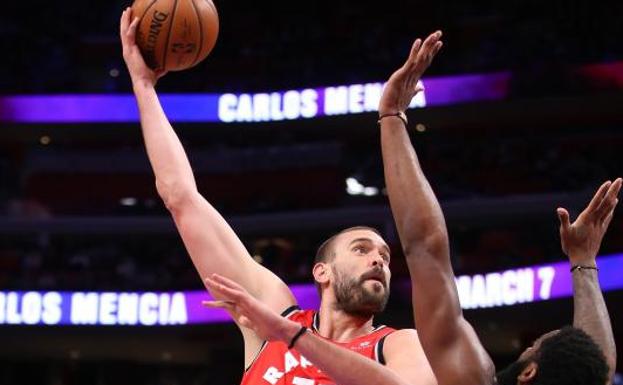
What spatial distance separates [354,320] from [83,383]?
13099mm

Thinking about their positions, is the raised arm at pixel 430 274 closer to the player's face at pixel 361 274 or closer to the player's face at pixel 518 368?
the player's face at pixel 518 368

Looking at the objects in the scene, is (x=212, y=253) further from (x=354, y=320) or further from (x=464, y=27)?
(x=464, y=27)

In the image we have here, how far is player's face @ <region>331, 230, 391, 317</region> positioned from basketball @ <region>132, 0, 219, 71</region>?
0.91 metres

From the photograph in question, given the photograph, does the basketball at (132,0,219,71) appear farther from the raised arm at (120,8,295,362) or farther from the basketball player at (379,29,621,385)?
the basketball player at (379,29,621,385)

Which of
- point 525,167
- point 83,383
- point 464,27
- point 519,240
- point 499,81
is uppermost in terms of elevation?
point 464,27

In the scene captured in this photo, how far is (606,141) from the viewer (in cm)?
1606

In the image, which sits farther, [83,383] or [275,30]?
[275,30]

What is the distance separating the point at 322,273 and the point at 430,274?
4.77ft

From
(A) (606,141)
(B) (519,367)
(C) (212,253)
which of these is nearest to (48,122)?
(A) (606,141)

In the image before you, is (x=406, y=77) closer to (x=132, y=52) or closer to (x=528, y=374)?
(x=528, y=374)

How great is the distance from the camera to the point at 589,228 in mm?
3270

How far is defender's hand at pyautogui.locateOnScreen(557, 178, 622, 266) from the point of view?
3.20 metres

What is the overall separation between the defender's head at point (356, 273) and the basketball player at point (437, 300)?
39.3 inches

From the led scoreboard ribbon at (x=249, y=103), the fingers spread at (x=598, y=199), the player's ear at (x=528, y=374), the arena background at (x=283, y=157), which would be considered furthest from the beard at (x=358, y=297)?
the led scoreboard ribbon at (x=249, y=103)
